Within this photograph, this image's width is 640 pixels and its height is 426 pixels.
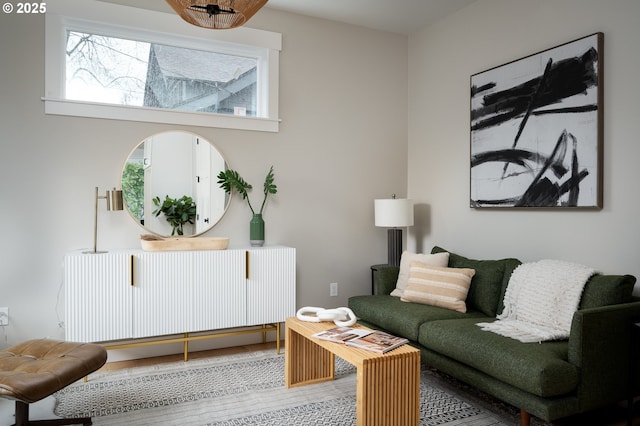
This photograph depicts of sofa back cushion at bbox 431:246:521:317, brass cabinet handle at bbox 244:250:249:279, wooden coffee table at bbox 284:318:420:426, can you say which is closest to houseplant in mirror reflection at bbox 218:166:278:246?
brass cabinet handle at bbox 244:250:249:279

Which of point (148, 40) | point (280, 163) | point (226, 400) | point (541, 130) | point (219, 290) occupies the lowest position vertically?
point (226, 400)

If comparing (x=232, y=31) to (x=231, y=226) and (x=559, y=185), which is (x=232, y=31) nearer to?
(x=231, y=226)

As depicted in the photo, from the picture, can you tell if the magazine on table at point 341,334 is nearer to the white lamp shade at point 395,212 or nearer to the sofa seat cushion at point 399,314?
the sofa seat cushion at point 399,314

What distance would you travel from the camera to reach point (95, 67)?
3.51 metres

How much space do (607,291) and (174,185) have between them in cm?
287

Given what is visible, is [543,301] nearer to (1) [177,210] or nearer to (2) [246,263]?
(2) [246,263]

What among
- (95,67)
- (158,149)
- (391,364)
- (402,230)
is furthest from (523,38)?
(95,67)

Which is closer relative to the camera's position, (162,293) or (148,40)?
(162,293)

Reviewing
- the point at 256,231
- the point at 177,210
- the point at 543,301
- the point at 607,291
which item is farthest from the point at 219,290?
the point at 607,291

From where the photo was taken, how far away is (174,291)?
3346 millimetres

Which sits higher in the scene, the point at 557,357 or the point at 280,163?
the point at 280,163

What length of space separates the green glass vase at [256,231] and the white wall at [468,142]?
4.95 ft

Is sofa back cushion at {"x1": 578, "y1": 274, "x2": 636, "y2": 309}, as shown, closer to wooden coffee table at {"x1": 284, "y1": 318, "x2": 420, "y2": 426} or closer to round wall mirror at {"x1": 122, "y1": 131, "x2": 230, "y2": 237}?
wooden coffee table at {"x1": 284, "y1": 318, "x2": 420, "y2": 426}

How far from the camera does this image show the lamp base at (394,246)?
4.23m
